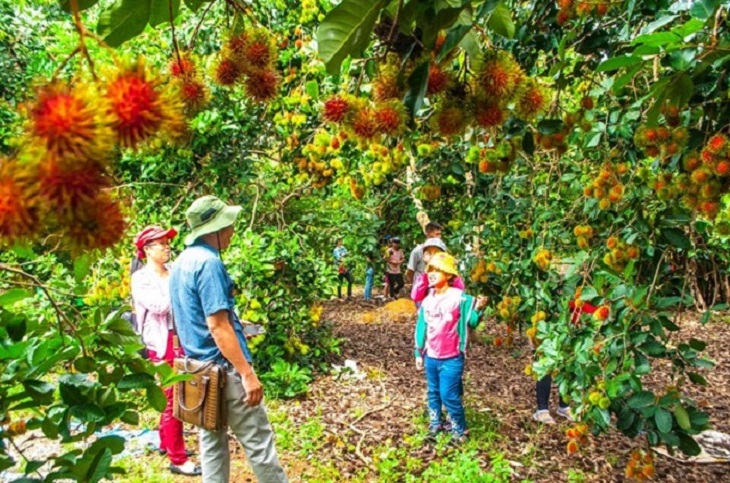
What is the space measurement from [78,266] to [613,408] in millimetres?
2060

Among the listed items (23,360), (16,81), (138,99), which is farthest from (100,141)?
(16,81)

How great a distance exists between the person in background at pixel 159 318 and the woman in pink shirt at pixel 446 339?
4.63ft

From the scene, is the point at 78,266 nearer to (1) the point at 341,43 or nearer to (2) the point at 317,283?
(1) the point at 341,43

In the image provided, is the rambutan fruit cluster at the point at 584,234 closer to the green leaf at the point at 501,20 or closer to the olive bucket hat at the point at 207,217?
the olive bucket hat at the point at 207,217

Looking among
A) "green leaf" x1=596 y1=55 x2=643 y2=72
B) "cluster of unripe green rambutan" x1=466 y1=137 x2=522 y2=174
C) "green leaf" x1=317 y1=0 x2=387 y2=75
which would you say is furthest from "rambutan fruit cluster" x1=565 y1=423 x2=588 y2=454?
"green leaf" x1=317 y1=0 x2=387 y2=75

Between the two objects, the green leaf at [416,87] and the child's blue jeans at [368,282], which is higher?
the green leaf at [416,87]

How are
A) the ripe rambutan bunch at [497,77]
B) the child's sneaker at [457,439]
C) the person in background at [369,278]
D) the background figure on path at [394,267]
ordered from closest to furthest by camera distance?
the ripe rambutan bunch at [497,77]
the child's sneaker at [457,439]
the background figure on path at [394,267]
the person in background at [369,278]

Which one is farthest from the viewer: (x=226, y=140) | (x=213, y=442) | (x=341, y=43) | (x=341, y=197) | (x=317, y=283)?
(x=341, y=197)

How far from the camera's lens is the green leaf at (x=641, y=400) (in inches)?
Result: 89.1

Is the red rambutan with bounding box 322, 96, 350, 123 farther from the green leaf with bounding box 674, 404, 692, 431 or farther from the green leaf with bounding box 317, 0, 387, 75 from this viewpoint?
the green leaf with bounding box 674, 404, 692, 431

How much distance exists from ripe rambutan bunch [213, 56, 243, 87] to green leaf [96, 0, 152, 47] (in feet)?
0.42

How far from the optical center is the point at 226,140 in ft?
14.8

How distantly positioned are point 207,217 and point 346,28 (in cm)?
181

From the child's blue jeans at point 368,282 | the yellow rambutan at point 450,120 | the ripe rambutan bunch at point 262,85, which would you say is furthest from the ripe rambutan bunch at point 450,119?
the child's blue jeans at point 368,282
